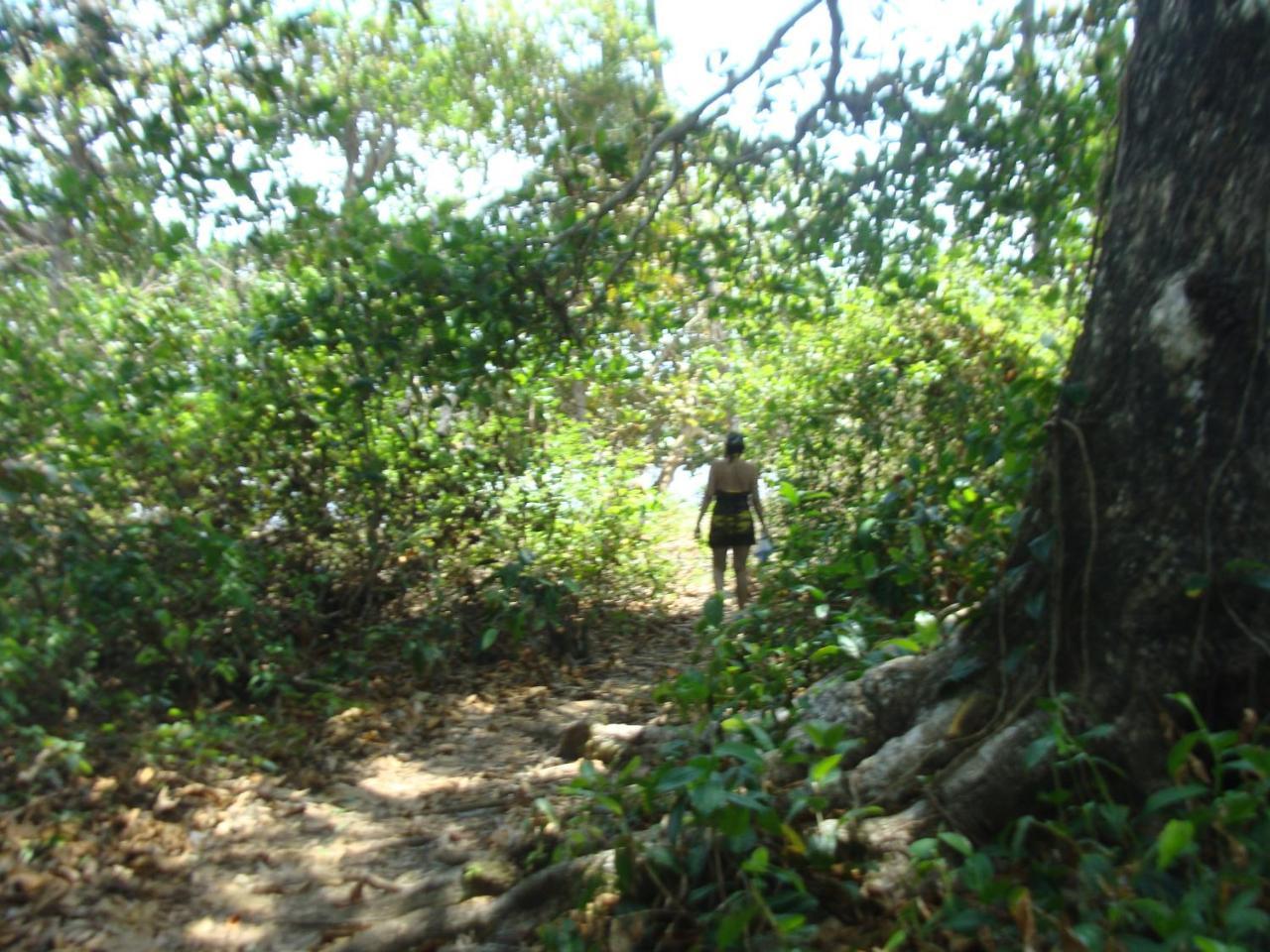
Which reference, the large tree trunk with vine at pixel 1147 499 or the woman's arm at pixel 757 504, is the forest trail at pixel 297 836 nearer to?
the large tree trunk with vine at pixel 1147 499

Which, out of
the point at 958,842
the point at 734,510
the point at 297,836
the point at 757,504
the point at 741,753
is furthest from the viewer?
the point at 757,504

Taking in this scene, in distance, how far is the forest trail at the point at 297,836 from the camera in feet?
13.8

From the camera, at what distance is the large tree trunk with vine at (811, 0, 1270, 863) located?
3496 mm

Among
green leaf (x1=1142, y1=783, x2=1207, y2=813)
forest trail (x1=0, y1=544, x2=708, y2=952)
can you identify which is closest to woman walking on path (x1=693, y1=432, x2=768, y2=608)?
forest trail (x1=0, y1=544, x2=708, y2=952)

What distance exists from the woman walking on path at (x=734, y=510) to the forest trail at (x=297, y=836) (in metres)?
2.61

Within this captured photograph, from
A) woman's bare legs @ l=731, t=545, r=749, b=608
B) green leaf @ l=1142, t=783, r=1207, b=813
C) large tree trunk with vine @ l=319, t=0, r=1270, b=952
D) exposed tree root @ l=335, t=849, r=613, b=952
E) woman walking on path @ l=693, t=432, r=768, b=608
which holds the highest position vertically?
woman walking on path @ l=693, t=432, r=768, b=608

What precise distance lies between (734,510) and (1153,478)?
6.04 metres

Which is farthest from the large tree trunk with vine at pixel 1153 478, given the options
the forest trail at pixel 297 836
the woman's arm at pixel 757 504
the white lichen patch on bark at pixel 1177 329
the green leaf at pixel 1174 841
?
the woman's arm at pixel 757 504

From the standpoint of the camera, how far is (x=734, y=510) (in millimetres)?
9609

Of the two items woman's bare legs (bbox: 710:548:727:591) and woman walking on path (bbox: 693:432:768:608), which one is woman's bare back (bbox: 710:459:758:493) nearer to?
woman walking on path (bbox: 693:432:768:608)

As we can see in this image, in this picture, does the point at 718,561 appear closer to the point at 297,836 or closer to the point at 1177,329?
the point at 297,836

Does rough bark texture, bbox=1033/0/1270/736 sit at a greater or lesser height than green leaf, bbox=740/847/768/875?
greater

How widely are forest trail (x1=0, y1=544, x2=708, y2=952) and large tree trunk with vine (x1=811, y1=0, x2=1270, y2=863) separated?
1.99m

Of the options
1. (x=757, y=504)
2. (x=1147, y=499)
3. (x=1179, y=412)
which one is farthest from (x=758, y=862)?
(x=757, y=504)
